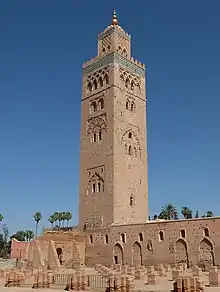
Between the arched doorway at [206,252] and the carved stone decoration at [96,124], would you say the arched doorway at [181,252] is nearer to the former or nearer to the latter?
the arched doorway at [206,252]

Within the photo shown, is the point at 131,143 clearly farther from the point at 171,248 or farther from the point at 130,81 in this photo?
the point at 171,248

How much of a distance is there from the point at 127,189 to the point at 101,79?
35.4 ft

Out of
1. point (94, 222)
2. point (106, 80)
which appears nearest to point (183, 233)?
point (94, 222)

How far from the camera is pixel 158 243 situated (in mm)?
26359

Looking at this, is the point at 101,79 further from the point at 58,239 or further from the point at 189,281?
the point at 189,281

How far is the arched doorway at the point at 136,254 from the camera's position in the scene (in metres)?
27.5

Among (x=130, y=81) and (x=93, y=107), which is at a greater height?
(x=130, y=81)

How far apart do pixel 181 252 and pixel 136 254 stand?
4.12m

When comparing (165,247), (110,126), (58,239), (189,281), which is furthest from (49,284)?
(110,126)

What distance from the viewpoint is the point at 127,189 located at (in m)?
32.1

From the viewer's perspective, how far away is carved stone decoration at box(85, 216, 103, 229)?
31.1m

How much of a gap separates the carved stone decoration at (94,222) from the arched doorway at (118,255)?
2.43m

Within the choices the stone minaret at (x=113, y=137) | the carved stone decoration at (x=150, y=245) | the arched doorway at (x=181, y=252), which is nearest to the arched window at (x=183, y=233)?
the arched doorway at (x=181, y=252)

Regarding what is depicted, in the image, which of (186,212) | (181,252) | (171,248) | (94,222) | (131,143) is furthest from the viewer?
(186,212)
